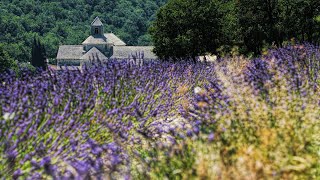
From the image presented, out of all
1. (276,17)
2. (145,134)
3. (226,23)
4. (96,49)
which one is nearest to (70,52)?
(96,49)

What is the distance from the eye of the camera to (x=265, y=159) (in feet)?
10.2

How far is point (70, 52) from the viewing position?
329 feet

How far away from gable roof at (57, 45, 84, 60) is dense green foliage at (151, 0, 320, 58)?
7117 centimetres

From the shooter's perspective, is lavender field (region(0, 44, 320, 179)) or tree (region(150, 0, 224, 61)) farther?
tree (region(150, 0, 224, 61))

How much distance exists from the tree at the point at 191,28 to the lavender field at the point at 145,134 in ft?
73.3

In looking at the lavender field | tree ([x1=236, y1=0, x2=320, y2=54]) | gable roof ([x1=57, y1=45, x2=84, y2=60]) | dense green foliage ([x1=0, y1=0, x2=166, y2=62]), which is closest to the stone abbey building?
gable roof ([x1=57, y1=45, x2=84, y2=60])

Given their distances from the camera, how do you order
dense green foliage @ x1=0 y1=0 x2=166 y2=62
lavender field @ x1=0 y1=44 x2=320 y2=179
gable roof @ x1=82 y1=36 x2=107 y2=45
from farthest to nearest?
dense green foliage @ x1=0 y1=0 x2=166 y2=62, gable roof @ x1=82 y1=36 x2=107 y2=45, lavender field @ x1=0 y1=44 x2=320 y2=179

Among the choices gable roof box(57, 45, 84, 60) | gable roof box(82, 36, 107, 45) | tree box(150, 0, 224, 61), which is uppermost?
tree box(150, 0, 224, 61)

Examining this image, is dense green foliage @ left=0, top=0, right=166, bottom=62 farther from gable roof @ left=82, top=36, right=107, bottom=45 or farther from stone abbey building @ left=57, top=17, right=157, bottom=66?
gable roof @ left=82, top=36, right=107, bottom=45

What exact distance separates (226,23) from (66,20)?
12386 centimetres

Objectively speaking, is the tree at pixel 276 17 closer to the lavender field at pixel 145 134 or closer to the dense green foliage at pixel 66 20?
the lavender field at pixel 145 134

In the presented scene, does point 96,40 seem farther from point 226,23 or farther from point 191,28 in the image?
point 226,23

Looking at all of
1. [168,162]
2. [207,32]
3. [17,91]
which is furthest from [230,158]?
[207,32]

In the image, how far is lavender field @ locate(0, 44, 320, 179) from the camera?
120 inches
